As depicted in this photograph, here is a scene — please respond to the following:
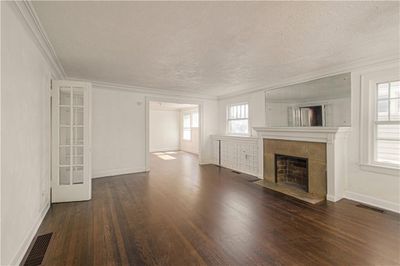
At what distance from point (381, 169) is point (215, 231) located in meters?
2.91

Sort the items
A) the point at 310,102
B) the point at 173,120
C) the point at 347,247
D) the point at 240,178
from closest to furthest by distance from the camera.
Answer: the point at 347,247
the point at 310,102
the point at 240,178
the point at 173,120

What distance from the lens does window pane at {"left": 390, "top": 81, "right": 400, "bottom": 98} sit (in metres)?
2.95

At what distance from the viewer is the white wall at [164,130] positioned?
10.2m

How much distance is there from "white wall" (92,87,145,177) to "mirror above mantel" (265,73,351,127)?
3.73 m

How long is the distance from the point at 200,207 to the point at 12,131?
8.22ft

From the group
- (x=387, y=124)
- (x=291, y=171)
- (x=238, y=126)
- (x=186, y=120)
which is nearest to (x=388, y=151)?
(x=387, y=124)

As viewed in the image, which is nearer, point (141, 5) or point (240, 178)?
point (141, 5)

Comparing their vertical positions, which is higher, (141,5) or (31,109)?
(141,5)

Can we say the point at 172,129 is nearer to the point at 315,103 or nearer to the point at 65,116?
the point at 65,116

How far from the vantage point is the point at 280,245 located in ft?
6.84

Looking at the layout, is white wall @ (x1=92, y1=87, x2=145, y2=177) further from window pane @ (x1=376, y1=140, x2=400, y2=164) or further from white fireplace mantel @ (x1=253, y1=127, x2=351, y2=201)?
window pane @ (x1=376, y1=140, x2=400, y2=164)

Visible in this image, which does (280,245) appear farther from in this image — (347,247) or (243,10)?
(243,10)

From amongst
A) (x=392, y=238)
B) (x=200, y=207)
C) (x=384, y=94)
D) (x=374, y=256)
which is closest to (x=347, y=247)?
(x=374, y=256)

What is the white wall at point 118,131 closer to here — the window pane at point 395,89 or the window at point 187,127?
the window at point 187,127
